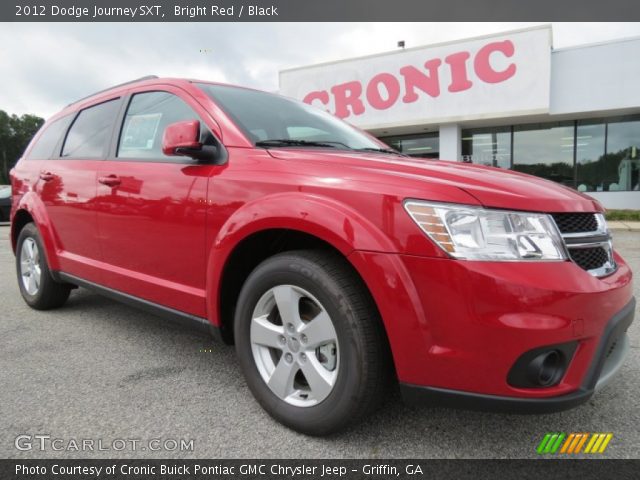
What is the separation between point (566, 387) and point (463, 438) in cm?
53

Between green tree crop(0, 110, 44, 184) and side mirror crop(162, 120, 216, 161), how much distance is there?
6820 cm

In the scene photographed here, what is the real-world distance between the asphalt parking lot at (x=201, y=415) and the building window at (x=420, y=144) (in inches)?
514

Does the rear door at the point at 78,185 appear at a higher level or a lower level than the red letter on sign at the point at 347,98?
lower

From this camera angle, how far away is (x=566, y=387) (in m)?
1.54

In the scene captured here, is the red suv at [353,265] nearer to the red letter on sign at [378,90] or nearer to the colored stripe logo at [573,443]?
the colored stripe logo at [573,443]

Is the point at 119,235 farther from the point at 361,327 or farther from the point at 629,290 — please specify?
the point at 629,290

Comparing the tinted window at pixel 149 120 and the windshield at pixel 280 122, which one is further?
the tinted window at pixel 149 120

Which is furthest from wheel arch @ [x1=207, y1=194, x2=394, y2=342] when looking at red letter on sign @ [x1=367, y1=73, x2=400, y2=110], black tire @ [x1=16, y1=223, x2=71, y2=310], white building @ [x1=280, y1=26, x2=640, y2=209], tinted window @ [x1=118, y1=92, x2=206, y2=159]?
red letter on sign @ [x1=367, y1=73, x2=400, y2=110]

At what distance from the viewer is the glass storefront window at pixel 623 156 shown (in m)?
13.2

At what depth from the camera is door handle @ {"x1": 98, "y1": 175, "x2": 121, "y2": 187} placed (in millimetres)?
2752

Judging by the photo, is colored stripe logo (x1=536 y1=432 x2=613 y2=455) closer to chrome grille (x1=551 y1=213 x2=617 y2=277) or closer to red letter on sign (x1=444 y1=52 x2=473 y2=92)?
chrome grille (x1=551 y1=213 x2=617 y2=277)

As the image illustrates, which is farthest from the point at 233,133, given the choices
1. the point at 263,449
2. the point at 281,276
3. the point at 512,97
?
the point at 512,97

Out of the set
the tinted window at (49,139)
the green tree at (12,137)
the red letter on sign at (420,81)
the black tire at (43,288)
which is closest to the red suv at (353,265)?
the black tire at (43,288)

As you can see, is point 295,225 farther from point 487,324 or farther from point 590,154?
point 590,154
